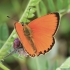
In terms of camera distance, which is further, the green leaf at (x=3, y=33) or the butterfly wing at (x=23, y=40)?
the green leaf at (x=3, y=33)

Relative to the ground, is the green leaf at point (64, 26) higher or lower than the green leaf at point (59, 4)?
lower

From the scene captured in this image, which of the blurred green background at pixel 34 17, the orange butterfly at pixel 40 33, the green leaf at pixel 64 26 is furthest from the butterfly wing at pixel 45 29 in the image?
the green leaf at pixel 64 26

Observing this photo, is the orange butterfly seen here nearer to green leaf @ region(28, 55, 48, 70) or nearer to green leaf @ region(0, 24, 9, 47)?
green leaf @ region(0, 24, 9, 47)

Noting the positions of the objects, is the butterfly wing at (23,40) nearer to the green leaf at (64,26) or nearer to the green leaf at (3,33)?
the green leaf at (3,33)

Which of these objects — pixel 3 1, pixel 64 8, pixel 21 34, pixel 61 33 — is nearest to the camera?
pixel 21 34

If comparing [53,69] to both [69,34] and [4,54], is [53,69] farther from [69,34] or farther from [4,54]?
[69,34]

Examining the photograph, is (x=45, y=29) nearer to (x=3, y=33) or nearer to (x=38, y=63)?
(x=3, y=33)

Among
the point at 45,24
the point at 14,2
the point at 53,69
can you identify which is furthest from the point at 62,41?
the point at 45,24
